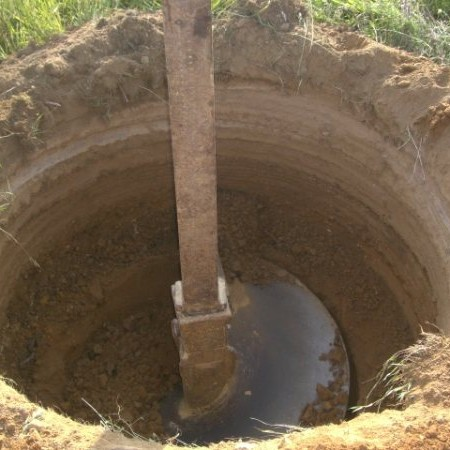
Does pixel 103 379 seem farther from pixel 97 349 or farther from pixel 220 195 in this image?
pixel 220 195

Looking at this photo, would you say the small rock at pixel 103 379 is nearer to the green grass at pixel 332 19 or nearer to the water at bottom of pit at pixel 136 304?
the water at bottom of pit at pixel 136 304

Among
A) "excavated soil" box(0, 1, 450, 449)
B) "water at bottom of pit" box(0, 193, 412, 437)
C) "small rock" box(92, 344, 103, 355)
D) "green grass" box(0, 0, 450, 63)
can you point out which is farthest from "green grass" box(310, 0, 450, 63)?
"small rock" box(92, 344, 103, 355)

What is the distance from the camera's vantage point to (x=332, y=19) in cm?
350

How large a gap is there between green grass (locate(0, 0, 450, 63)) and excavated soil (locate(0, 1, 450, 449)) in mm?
220

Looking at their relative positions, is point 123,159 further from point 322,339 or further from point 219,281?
point 322,339

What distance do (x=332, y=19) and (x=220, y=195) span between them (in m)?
1.32

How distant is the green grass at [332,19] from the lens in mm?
3457

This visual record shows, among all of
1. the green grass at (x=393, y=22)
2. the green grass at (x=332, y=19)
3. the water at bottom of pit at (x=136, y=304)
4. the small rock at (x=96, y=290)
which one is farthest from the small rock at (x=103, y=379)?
the green grass at (x=393, y=22)

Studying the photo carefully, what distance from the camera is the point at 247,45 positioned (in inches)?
130

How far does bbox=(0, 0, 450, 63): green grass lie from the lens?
3457 mm

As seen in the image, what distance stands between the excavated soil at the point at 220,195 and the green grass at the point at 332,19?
0.72 ft

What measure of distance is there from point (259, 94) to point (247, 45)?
0.28 m

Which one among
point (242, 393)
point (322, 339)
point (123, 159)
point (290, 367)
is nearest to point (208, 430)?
point (242, 393)

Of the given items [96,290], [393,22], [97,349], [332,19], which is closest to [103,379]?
[97,349]
